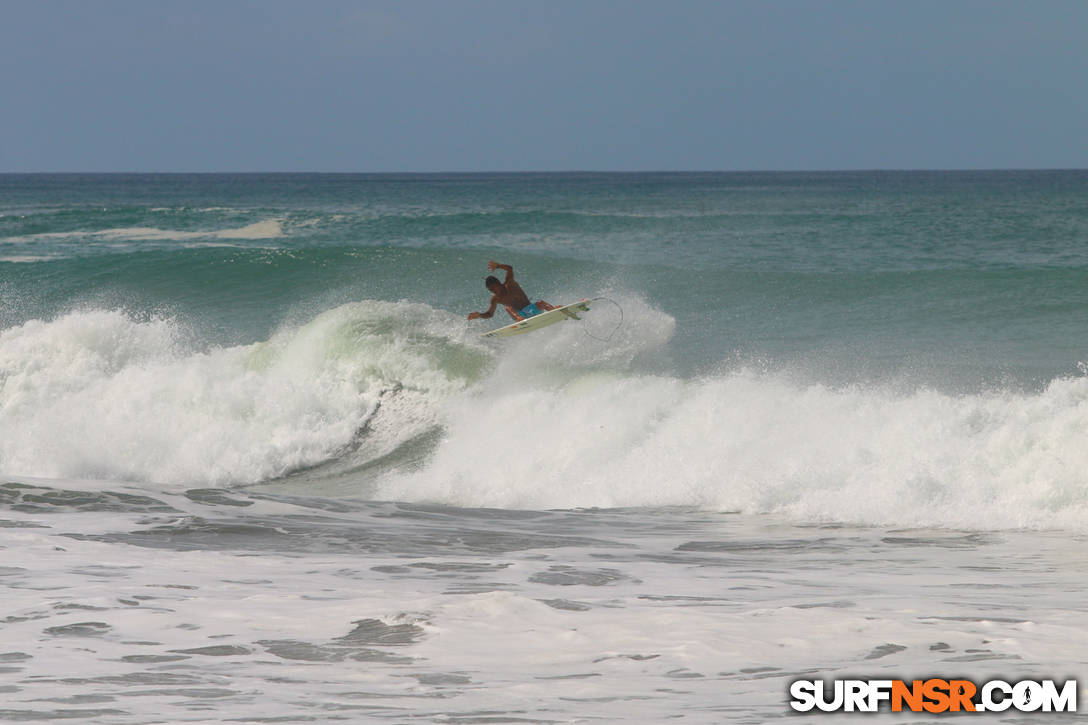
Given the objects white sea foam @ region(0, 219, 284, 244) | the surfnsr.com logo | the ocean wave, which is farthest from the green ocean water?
the surfnsr.com logo

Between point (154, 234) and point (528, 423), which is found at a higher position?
point (154, 234)

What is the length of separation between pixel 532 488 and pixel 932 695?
315 inches

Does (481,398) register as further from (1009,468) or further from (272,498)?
(1009,468)

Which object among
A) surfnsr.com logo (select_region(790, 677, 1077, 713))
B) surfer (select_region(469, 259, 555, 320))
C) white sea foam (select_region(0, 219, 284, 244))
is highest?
white sea foam (select_region(0, 219, 284, 244))

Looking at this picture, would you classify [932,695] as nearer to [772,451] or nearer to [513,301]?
[772,451]

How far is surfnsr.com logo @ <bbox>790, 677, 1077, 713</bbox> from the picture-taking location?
5762 mm

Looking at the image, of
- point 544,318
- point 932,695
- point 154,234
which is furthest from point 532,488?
point 154,234

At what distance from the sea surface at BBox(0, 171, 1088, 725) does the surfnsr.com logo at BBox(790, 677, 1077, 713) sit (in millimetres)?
133

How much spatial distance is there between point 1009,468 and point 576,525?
4.23 metres

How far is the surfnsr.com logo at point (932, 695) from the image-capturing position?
576 centimetres

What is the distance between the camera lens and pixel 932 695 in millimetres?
5918

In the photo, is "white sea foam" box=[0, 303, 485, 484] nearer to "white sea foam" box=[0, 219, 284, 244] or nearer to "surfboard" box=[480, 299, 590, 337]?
"surfboard" box=[480, 299, 590, 337]

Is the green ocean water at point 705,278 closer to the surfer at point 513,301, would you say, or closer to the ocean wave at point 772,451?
the ocean wave at point 772,451

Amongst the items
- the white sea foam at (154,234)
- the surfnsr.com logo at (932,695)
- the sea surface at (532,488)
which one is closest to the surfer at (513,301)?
the sea surface at (532,488)
